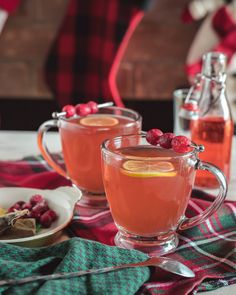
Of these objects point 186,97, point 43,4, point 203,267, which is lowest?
point 203,267

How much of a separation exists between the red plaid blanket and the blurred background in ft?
5.24

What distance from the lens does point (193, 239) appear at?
86 cm

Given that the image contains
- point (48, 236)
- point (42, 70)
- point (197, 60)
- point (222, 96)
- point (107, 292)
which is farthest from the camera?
point (42, 70)

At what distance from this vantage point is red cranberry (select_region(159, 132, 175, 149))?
2.73ft

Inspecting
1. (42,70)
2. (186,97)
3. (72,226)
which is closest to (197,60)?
(42,70)

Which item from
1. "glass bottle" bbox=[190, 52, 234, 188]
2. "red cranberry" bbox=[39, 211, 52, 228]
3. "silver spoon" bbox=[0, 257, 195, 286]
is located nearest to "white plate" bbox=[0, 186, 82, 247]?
"red cranberry" bbox=[39, 211, 52, 228]

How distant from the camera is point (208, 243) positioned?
85cm

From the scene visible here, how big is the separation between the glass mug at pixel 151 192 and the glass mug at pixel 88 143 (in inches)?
5.0

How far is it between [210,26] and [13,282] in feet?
6.41

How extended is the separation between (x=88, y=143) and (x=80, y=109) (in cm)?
7

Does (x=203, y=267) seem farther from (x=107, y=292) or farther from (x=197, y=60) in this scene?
(x=197, y=60)

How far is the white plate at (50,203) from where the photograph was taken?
81cm

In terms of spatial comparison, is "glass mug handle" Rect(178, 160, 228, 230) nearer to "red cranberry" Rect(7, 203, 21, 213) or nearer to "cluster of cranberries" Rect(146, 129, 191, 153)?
"cluster of cranberries" Rect(146, 129, 191, 153)

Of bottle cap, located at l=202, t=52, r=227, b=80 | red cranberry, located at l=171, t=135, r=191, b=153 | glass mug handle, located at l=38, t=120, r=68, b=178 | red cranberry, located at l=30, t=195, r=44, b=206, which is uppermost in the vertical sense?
bottle cap, located at l=202, t=52, r=227, b=80
